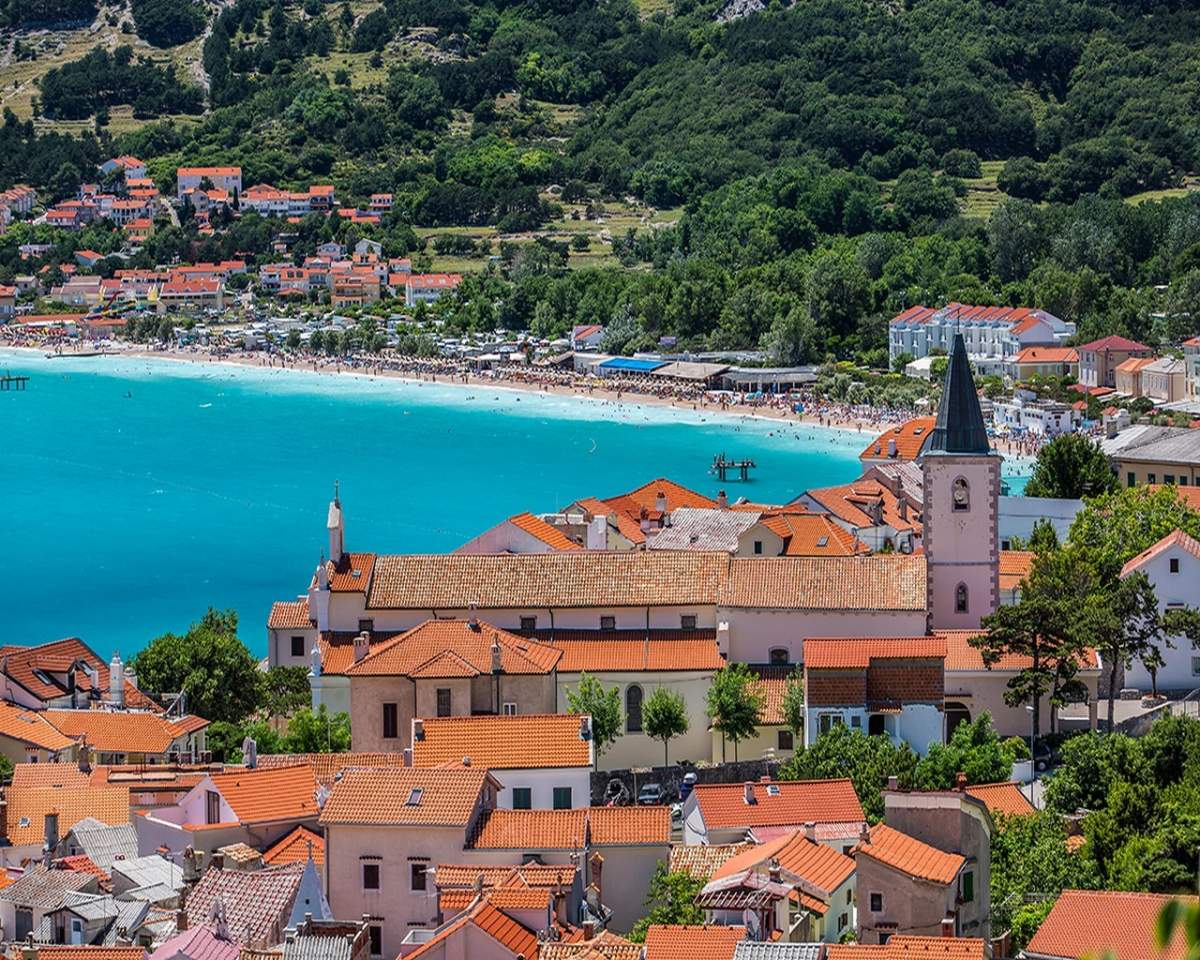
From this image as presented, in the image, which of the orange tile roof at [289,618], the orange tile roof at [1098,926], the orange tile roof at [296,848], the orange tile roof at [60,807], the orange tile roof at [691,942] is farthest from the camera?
the orange tile roof at [289,618]

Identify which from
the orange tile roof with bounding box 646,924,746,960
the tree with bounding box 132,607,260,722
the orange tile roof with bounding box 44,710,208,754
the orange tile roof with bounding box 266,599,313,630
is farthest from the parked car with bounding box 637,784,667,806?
the orange tile roof with bounding box 646,924,746,960

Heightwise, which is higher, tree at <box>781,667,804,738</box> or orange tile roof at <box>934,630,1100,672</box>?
orange tile roof at <box>934,630,1100,672</box>

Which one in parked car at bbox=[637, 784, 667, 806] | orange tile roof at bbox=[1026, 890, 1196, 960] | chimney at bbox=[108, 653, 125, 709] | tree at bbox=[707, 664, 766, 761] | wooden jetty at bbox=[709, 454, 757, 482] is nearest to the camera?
orange tile roof at bbox=[1026, 890, 1196, 960]

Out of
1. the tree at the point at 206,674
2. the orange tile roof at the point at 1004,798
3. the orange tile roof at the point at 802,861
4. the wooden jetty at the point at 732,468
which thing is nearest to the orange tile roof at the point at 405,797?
the orange tile roof at the point at 802,861

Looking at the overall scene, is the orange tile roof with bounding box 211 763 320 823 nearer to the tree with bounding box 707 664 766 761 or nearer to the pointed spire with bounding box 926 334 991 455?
the tree with bounding box 707 664 766 761

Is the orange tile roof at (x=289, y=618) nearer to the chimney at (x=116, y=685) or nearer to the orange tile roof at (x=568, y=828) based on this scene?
the chimney at (x=116, y=685)

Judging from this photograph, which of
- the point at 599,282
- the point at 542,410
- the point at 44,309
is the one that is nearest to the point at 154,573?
the point at 542,410

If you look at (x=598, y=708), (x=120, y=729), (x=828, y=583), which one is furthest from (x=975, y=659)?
(x=120, y=729)
